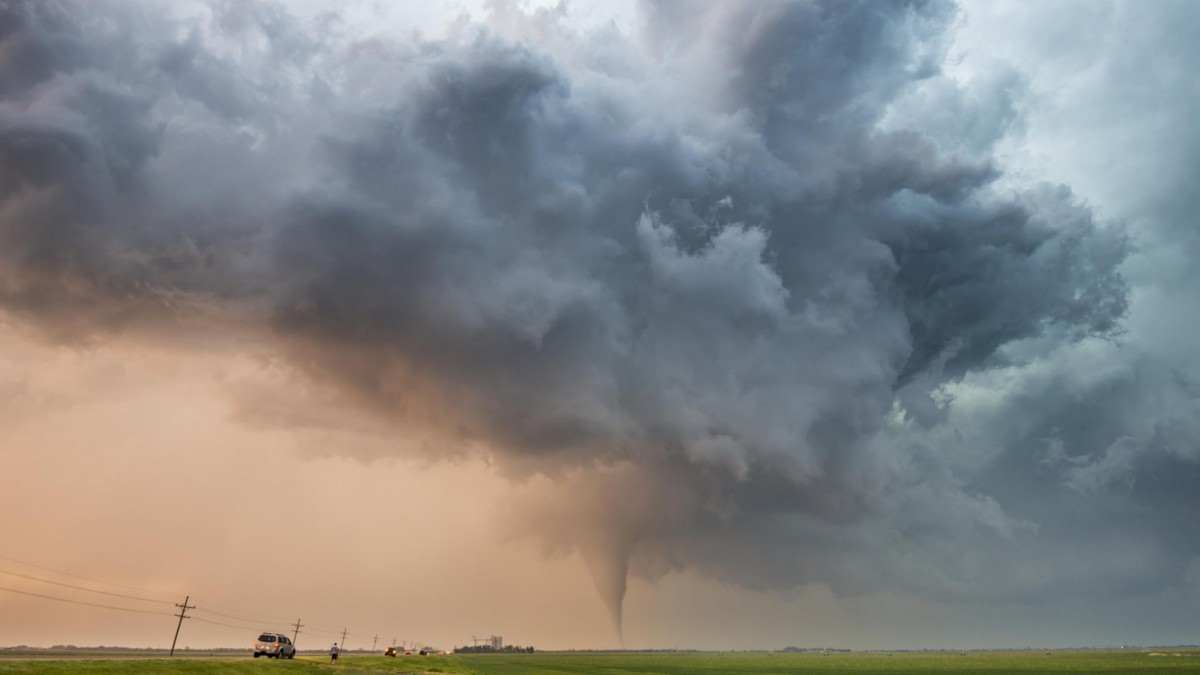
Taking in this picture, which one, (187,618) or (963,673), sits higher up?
(187,618)

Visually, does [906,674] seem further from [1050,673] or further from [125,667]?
[125,667]

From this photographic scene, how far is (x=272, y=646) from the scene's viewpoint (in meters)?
101

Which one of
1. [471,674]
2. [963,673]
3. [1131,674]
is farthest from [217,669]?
[1131,674]

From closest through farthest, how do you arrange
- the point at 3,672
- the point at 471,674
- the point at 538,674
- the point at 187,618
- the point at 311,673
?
the point at 3,672
the point at 311,673
the point at 471,674
the point at 538,674
the point at 187,618

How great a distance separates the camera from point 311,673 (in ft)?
260

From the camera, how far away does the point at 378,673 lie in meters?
95.2

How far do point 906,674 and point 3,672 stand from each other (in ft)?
583

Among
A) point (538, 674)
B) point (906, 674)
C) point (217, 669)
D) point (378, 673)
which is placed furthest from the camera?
point (906, 674)

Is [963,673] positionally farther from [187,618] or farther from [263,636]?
[187,618]

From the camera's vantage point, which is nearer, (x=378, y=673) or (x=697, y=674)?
(x=378, y=673)

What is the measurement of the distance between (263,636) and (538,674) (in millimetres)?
54569

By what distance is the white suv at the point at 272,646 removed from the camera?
99125 mm

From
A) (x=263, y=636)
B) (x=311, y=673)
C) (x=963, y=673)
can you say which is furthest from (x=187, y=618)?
(x=963, y=673)

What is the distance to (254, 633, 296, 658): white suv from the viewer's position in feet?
325
